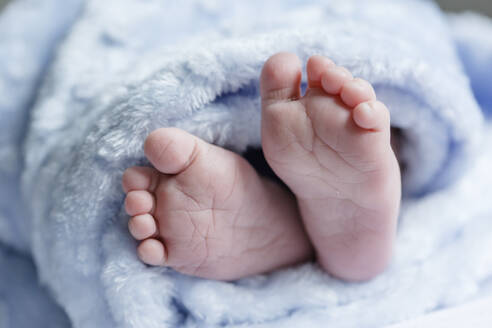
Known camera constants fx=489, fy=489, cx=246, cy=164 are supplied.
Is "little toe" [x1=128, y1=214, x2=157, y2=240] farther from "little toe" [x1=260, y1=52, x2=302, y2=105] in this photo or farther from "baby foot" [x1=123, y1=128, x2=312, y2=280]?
"little toe" [x1=260, y1=52, x2=302, y2=105]

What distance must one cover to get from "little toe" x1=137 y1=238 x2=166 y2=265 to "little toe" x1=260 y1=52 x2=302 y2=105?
168mm

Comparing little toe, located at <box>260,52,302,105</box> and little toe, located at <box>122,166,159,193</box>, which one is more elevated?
little toe, located at <box>260,52,302,105</box>

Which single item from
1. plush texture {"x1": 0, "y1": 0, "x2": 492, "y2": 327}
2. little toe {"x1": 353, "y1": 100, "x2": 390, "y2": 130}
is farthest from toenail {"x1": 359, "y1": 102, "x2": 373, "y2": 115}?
plush texture {"x1": 0, "y1": 0, "x2": 492, "y2": 327}

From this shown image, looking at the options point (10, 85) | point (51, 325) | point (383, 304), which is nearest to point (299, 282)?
point (383, 304)

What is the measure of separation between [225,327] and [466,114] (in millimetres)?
355

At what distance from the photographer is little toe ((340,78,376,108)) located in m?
0.40

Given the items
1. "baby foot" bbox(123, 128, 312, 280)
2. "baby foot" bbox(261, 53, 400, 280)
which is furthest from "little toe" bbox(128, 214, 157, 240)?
"baby foot" bbox(261, 53, 400, 280)

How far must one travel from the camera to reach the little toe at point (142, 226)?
0.45 metres

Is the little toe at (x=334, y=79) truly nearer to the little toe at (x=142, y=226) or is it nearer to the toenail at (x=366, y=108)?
the toenail at (x=366, y=108)

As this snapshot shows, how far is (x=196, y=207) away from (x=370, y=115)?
181mm

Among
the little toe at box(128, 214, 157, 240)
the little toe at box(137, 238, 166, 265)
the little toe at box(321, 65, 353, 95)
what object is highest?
the little toe at box(321, 65, 353, 95)

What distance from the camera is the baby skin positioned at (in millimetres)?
412

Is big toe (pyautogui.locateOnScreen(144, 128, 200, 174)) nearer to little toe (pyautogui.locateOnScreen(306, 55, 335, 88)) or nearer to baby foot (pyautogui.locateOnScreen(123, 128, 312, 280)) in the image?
baby foot (pyautogui.locateOnScreen(123, 128, 312, 280))

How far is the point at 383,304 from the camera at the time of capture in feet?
1.68
